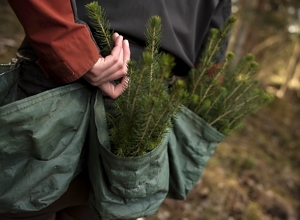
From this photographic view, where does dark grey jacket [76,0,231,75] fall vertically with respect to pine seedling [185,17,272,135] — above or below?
above

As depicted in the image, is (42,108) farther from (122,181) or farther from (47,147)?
(122,181)

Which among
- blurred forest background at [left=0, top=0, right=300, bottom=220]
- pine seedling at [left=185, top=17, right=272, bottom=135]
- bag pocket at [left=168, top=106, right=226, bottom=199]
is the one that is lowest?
blurred forest background at [left=0, top=0, right=300, bottom=220]

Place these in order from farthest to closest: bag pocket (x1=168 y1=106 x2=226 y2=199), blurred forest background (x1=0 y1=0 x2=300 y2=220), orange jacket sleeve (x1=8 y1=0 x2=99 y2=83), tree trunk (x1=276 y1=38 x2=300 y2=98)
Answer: tree trunk (x1=276 y1=38 x2=300 y2=98) < blurred forest background (x1=0 y1=0 x2=300 y2=220) < bag pocket (x1=168 y1=106 x2=226 y2=199) < orange jacket sleeve (x1=8 y1=0 x2=99 y2=83)

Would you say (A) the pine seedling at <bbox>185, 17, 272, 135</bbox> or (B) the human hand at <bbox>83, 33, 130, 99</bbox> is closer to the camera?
(B) the human hand at <bbox>83, 33, 130, 99</bbox>

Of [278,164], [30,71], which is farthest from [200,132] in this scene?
[278,164]


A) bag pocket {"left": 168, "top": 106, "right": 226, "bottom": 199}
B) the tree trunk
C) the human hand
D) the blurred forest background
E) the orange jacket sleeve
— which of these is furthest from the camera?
the tree trunk

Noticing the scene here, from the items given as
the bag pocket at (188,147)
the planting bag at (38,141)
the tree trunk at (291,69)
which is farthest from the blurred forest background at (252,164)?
the tree trunk at (291,69)

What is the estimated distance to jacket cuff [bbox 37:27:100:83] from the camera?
959 mm

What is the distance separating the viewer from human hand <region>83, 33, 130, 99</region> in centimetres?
103

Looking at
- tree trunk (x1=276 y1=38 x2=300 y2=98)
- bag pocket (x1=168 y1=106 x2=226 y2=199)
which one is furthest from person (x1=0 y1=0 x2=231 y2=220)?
tree trunk (x1=276 y1=38 x2=300 y2=98)

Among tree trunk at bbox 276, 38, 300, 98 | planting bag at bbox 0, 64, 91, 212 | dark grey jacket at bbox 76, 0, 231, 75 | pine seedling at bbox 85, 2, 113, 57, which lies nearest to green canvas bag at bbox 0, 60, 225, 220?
planting bag at bbox 0, 64, 91, 212

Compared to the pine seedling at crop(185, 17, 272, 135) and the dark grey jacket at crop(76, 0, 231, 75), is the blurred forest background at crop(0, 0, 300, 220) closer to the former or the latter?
the pine seedling at crop(185, 17, 272, 135)

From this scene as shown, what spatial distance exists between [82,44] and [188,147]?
0.64 m

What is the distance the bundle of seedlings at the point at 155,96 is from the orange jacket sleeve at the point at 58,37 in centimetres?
7
